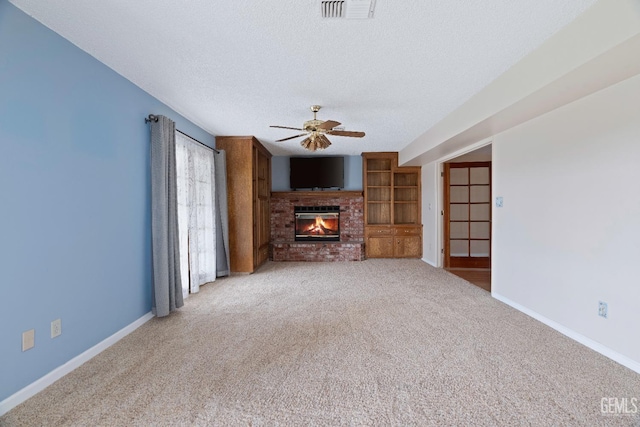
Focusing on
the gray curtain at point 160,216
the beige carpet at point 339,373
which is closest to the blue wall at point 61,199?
the gray curtain at point 160,216

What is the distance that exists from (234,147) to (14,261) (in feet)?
11.9

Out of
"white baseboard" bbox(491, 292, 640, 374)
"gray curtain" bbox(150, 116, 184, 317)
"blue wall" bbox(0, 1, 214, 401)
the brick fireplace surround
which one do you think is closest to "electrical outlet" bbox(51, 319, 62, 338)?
"blue wall" bbox(0, 1, 214, 401)

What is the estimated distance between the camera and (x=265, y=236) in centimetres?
638

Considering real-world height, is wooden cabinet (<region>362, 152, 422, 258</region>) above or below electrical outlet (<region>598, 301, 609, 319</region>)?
above

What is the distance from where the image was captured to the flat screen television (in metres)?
6.84

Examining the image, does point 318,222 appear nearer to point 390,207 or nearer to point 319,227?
point 319,227

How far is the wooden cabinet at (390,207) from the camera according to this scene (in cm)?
665

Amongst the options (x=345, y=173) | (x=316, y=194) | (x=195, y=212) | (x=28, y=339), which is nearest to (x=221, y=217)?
(x=195, y=212)

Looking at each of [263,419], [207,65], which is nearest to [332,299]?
[263,419]

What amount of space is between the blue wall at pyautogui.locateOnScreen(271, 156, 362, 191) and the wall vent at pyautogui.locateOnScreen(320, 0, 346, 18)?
517cm

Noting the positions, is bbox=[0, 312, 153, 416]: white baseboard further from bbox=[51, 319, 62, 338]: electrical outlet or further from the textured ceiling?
the textured ceiling

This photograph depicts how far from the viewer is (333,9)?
1.83 meters

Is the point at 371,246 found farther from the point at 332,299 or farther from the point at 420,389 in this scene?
the point at 420,389

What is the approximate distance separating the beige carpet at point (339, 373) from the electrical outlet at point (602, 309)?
0.33 m
